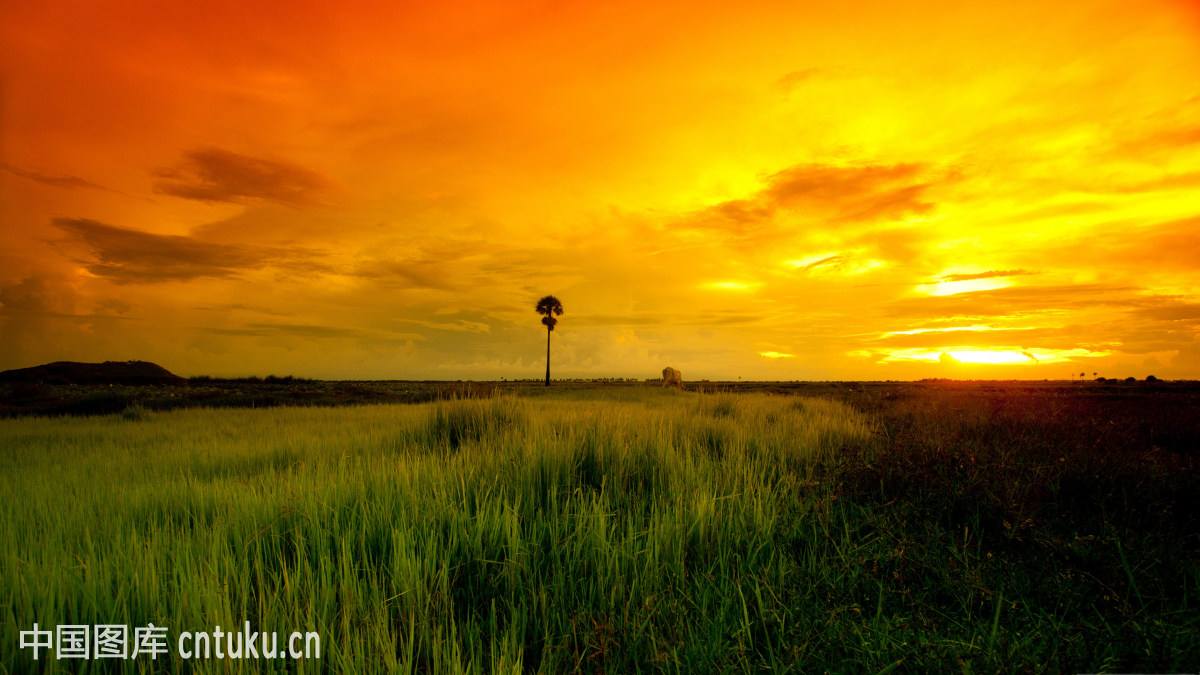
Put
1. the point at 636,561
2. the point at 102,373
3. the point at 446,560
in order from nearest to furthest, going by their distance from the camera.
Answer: the point at 446,560
the point at 636,561
the point at 102,373

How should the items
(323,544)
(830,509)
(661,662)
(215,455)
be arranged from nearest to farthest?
(661,662)
(323,544)
(830,509)
(215,455)

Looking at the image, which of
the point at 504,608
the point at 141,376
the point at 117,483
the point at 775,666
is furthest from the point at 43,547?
the point at 141,376

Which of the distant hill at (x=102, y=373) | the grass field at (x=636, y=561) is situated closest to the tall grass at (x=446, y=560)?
the grass field at (x=636, y=561)

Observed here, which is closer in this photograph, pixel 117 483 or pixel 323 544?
pixel 323 544

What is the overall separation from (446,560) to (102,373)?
7868cm

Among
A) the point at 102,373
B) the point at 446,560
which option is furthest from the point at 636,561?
the point at 102,373

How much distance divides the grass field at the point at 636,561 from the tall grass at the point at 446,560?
21mm

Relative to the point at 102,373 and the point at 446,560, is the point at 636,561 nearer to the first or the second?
the point at 446,560

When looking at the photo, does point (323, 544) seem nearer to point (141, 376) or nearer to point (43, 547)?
point (43, 547)

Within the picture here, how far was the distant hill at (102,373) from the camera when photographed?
164 ft

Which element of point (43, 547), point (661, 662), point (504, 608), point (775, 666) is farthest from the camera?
point (43, 547)

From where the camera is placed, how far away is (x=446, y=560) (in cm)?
261

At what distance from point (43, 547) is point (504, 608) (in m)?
3.03

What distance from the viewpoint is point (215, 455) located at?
7.20 metres
